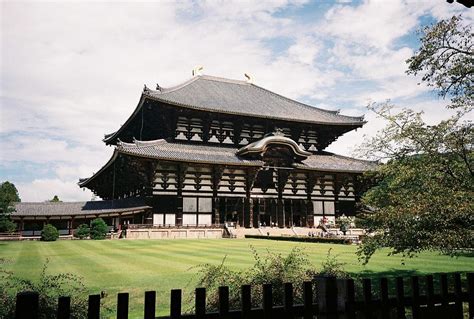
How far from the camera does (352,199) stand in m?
41.9

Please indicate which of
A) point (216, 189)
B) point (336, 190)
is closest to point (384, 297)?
point (216, 189)

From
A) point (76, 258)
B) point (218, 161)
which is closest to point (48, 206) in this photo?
point (218, 161)

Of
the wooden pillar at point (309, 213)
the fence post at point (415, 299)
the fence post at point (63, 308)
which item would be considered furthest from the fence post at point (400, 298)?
the wooden pillar at point (309, 213)

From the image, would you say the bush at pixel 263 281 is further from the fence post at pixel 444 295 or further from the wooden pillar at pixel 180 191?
the wooden pillar at pixel 180 191

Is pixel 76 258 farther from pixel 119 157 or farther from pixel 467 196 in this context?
pixel 119 157

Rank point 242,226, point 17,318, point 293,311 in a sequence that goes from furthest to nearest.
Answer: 1. point 242,226
2. point 293,311
3. point 17,318

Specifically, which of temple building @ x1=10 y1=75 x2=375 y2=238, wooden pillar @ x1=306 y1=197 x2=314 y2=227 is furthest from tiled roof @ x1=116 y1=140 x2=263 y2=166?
wooden pillar @ x1=306 y1=197 x2=314 y2=227

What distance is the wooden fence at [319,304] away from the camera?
112 inches

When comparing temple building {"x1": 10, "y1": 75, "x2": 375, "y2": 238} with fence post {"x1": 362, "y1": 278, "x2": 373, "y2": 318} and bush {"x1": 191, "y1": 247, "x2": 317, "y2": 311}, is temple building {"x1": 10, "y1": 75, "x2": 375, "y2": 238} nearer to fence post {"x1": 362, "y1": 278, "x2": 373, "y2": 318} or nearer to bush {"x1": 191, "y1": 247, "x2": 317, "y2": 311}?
bush {"x1": 191, "y1": 247, "x2": 317, "y2": 311}

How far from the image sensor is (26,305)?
8.53ft

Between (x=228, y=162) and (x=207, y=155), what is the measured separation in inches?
88.0

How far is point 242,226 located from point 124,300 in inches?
1343

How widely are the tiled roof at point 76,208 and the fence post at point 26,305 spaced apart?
29506 millimetres

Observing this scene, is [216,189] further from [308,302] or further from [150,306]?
[150,306]
